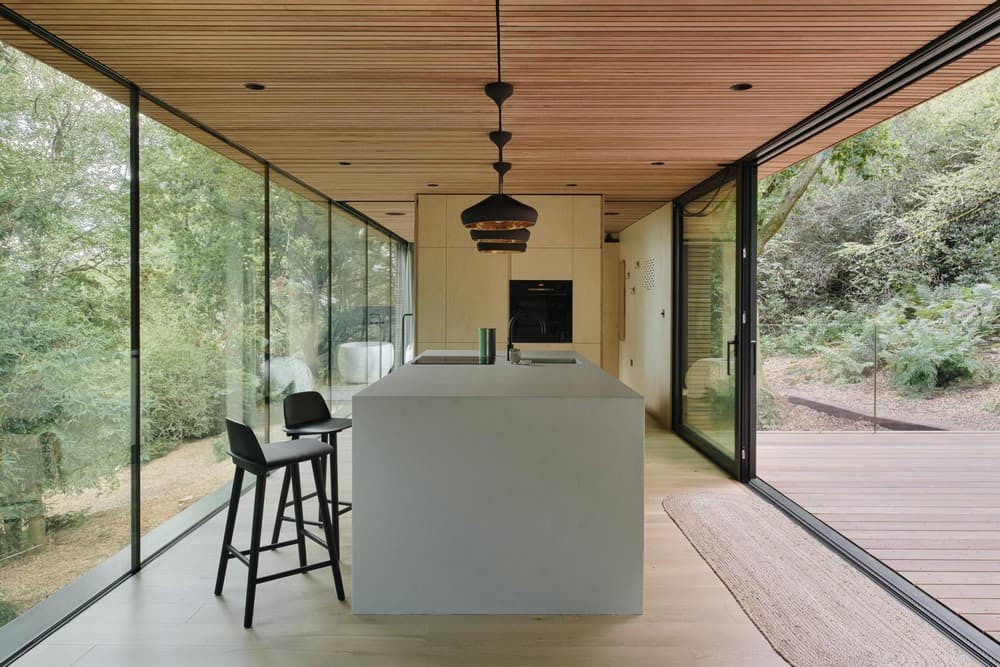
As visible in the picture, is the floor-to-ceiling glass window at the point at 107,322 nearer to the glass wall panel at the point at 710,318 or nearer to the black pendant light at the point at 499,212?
the black pendant light at the point at 499,212

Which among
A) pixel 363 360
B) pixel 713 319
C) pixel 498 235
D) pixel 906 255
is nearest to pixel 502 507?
pixel 498 235

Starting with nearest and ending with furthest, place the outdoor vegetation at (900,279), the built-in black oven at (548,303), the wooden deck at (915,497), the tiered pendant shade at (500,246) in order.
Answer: the wooden deck at (915,497)
the tiered pendant shade at (500,246)
the built-in black oven at (548,303)
the outdoor vegetation at (900,279)

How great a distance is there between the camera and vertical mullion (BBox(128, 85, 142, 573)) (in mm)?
3295

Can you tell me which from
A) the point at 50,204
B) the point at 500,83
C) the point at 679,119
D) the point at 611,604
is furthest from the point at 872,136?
the point at 50,204

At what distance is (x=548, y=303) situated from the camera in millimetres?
6434

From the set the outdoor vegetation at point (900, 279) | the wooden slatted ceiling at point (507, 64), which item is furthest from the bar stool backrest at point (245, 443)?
the outdoor vegetation at point (900, 279)

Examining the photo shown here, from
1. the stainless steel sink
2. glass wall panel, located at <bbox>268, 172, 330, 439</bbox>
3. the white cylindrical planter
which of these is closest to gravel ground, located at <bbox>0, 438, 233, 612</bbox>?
glass wall panel, located at <bbox>268, 172, 330, 439</bbox>

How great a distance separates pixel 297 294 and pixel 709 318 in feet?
11.4

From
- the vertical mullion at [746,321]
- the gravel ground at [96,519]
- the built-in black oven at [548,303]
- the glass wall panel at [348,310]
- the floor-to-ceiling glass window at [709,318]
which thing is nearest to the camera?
the gravel ground at [96,519]

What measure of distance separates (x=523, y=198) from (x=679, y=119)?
2.65 m

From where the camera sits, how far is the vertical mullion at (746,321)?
4.99m

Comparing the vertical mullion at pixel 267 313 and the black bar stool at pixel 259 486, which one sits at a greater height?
the vertical mullion at pixel 267 313

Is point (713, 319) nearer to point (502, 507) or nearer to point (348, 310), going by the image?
point (502, 507)

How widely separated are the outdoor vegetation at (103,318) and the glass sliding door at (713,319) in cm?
350
